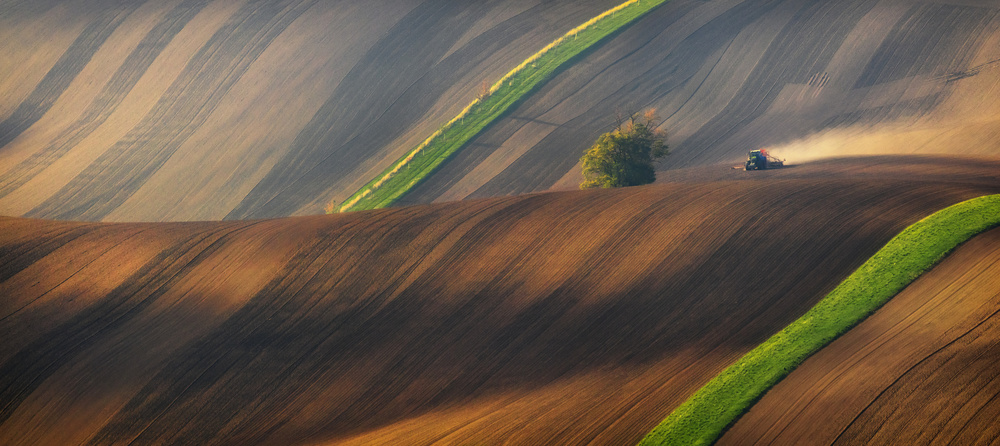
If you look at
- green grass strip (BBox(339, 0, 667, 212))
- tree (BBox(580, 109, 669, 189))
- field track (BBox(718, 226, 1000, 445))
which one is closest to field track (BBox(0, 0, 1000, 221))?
green grass strip (BBox(339, 0, 667, 212))

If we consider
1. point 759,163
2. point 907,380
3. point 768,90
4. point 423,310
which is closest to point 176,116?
point 423,310

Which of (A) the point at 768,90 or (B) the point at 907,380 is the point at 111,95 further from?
(B) the point at 907,380

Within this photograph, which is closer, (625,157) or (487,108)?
(625,157)

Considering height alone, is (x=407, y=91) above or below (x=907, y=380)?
above

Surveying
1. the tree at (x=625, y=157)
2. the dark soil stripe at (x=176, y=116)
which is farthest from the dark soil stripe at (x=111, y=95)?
the tree at (x=625, y=157)

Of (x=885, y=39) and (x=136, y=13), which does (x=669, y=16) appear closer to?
(x=885, y=39)

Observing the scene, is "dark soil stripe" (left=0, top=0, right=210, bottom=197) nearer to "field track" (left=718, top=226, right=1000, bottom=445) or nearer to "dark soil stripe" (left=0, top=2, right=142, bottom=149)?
"dark soil stripe" (left=0, top=2, right=142, bottom=149)
